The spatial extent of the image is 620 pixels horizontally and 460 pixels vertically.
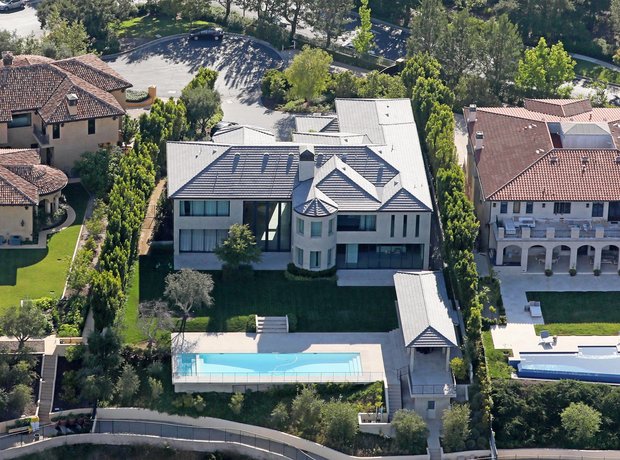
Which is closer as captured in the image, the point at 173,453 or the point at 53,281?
the point at 173,453

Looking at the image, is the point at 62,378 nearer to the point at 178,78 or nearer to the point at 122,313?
the point at 122,313

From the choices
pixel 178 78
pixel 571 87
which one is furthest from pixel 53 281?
pixel 571 87

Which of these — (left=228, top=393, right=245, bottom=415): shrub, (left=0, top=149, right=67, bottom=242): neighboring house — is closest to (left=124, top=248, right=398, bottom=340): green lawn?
(left=228, top=393, right=245, bottom=415): shrub

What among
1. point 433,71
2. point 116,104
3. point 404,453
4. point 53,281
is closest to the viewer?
point 404,453

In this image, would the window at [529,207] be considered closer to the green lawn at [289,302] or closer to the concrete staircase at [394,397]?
the green lawn at [289,302]

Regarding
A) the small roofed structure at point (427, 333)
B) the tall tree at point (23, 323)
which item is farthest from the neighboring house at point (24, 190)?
the small roofed structure at point (427, 333)

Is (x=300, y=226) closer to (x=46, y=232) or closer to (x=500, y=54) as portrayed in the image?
(x=46, y=232)
